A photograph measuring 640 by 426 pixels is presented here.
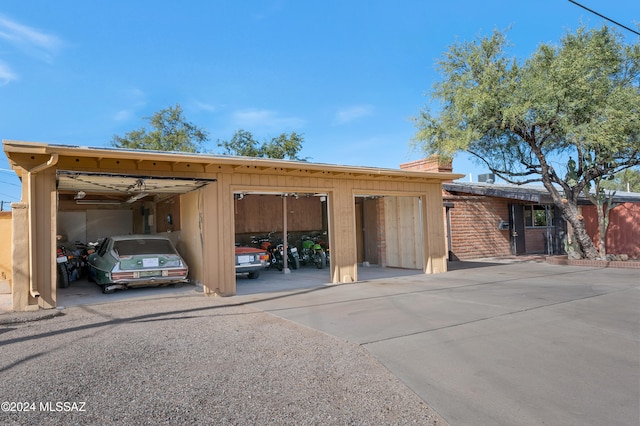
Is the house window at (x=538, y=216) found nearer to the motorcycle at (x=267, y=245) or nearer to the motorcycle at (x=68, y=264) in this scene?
the motorcycle at (x=267, y=245)

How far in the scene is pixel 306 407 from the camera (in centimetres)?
314

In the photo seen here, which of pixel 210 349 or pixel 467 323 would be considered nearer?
pixel 210 349

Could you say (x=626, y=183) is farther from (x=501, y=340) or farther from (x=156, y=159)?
(x=156, y=159)

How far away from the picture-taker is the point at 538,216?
1833 centimetres

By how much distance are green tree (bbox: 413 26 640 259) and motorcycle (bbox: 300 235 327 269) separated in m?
4.77

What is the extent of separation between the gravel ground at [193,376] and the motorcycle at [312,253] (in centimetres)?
776

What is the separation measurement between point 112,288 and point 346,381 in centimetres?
660

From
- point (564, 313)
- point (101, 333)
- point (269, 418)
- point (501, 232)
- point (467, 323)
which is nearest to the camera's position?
point (269, 418)

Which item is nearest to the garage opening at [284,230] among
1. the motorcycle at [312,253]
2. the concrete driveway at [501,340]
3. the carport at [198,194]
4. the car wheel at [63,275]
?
the motorcycle at [312,253]

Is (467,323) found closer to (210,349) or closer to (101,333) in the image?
(210,349)

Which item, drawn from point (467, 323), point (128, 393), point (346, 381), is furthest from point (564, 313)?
point (128, 393)

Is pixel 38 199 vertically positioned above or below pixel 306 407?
above

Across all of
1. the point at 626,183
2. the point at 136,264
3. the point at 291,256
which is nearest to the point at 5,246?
the point at 136,264

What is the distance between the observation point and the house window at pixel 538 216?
17.8 metres
